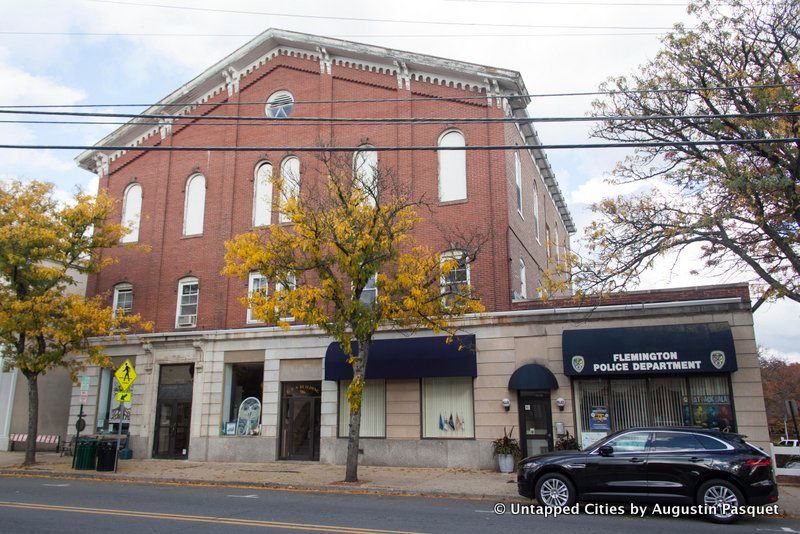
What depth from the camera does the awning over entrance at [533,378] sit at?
19.3 m

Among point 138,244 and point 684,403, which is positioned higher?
point 138,244

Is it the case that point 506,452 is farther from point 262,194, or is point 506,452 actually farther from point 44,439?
point 44,439

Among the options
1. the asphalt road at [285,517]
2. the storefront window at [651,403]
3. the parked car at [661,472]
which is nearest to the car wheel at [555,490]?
the parked car at [661,472]

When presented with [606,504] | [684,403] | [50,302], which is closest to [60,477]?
[50,302]

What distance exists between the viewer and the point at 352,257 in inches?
668

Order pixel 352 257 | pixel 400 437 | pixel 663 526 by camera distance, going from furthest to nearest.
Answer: pixel 400 437 → pixel 352 257 → pixel 663 526

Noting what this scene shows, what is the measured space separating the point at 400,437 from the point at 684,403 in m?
8.68

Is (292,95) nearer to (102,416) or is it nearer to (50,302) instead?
(50,302)

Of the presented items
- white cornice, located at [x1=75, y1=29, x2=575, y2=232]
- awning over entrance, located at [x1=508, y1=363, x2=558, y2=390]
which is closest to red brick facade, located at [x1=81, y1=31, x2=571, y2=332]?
white cornice, located at [x1=75, y1=29, x2=575, y2=232]

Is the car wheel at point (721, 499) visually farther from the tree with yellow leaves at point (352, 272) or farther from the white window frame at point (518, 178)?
the white window frame at point (518, 178)

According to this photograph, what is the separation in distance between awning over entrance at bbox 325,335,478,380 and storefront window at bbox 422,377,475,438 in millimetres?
803

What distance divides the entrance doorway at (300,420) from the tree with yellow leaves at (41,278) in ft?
20.9

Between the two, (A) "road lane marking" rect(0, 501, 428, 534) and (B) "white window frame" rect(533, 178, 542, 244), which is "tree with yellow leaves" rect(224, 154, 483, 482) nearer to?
(A) "road lane marking" rect(0, 501, 428, 534)

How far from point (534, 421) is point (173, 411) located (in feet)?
45.6
